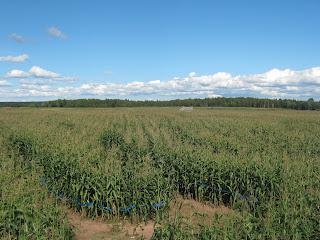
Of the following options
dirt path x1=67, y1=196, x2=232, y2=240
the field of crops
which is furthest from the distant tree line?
dirt path x1=67, y1=196, x2=232, y2=240

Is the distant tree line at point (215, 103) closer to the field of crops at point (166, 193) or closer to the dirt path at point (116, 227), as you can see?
the field of crops at point (166, 193)

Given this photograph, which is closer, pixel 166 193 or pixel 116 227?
pixel 116 227

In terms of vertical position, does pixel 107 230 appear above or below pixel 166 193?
below

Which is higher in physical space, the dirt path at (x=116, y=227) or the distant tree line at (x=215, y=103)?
the dirt path at (x=116, y=227)

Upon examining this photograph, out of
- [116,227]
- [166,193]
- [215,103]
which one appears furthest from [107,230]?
[215,103]

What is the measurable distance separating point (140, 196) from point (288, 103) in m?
126

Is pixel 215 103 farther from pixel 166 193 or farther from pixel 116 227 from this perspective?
pixel 116 227

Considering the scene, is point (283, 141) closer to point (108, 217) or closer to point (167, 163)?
point (167, 163)

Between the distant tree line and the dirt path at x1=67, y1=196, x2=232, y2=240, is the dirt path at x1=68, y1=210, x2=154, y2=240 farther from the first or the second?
the distant tree line

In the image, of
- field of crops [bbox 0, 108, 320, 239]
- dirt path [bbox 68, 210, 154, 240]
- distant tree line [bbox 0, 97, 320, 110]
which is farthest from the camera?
distant tree line [bbox 0, 97, 320, 110]

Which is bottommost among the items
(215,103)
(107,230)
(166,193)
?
(215,103)

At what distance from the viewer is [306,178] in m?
10.7

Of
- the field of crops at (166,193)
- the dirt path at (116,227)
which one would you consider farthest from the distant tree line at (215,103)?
the dirt path at (116,227)

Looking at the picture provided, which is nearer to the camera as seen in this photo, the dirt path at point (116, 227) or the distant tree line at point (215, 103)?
the dirt path at point (116, 227)
